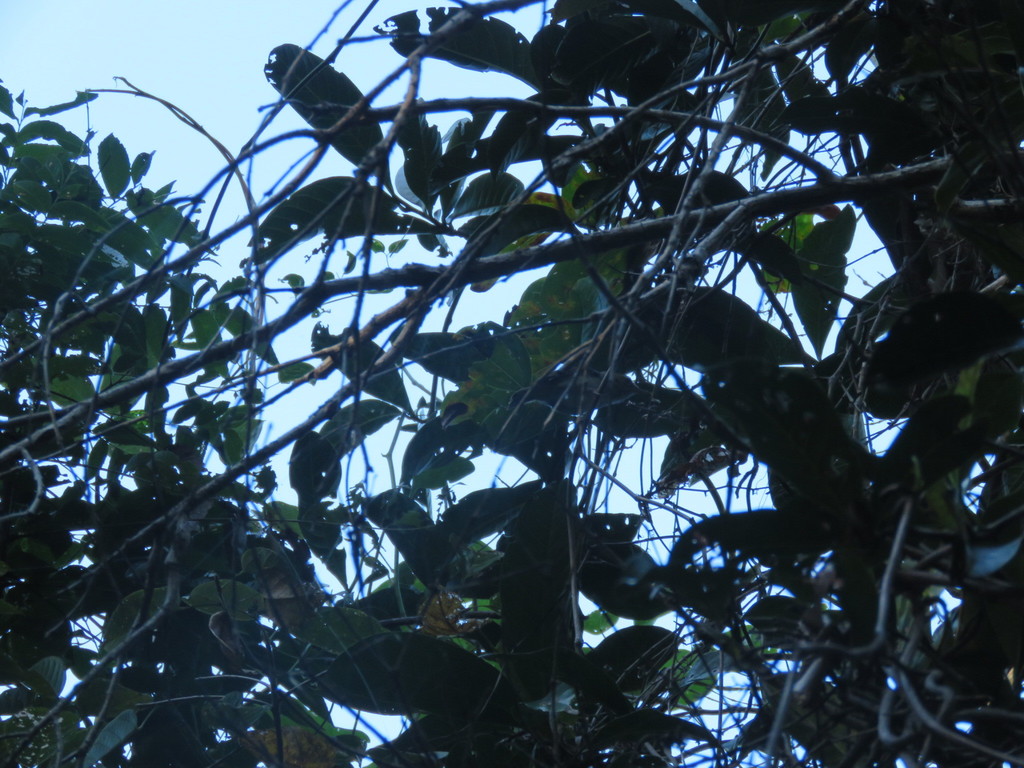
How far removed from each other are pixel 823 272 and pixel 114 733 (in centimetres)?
105

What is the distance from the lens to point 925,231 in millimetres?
1086

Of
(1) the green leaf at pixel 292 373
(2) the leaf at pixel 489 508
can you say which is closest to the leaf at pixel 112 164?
(1) the green leaf at pixel 292 373

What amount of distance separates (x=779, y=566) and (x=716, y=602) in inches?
2.4

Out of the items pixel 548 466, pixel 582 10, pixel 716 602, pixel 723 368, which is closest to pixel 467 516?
pixel 548 466

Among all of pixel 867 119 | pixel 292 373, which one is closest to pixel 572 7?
pixel 867 119

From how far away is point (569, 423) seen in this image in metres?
1.05

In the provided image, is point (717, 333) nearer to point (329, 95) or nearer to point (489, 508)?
Result: point (489, 508)

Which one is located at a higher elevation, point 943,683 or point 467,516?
point 467,516

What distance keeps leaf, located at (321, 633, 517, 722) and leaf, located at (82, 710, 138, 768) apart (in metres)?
0.30

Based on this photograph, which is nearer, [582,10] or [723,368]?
[723,368]

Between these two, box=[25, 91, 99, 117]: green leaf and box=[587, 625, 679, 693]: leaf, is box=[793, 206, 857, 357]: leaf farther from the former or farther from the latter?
box=[25, 91, 99, 117]: green leaf

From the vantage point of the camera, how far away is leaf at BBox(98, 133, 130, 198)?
1.57 meters

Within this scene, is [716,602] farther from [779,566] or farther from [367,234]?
[367,234]

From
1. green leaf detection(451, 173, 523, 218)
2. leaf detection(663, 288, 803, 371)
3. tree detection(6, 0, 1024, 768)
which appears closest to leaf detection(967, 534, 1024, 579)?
tree detection(6, 0, 1024, 768)
